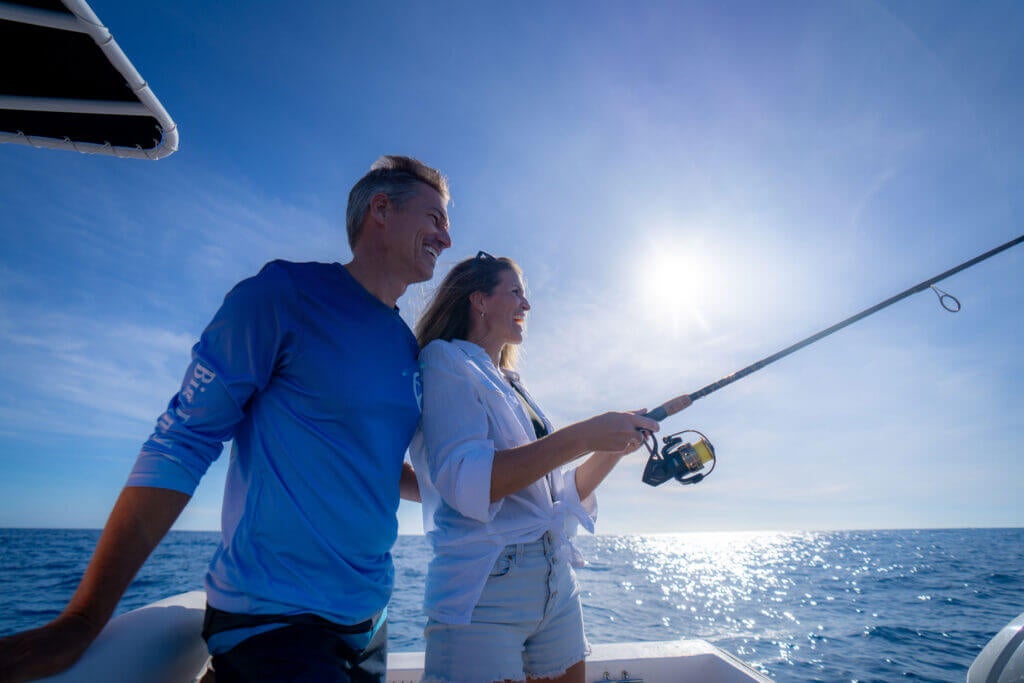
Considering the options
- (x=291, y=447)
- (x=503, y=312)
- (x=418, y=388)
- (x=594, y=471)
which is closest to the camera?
(x=291, y=447)

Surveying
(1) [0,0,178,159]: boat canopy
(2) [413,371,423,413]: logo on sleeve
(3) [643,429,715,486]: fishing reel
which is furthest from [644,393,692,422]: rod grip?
(1) [0,0,178,159]: boat canopy

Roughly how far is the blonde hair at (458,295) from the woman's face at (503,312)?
0.11 feet

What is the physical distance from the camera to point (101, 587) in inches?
38.8

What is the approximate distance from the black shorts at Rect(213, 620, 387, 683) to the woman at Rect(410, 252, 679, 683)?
0.54 meters

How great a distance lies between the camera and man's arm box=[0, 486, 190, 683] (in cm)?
88

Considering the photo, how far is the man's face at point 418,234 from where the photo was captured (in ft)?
6.29

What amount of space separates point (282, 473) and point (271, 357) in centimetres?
29

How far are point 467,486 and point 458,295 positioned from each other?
102 centimetres

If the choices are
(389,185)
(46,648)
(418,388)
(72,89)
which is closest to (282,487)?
(46,648)

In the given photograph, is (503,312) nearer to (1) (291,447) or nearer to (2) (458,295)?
(2) (458,295)

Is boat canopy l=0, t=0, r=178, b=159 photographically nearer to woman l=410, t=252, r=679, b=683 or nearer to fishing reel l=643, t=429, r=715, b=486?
woman l=410, t=252, r=679, b=683

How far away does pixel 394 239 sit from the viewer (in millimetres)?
1914

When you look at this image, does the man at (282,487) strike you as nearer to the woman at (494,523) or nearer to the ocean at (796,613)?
the woman at (494,523)

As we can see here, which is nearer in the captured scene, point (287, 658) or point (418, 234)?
point (287, 658)
